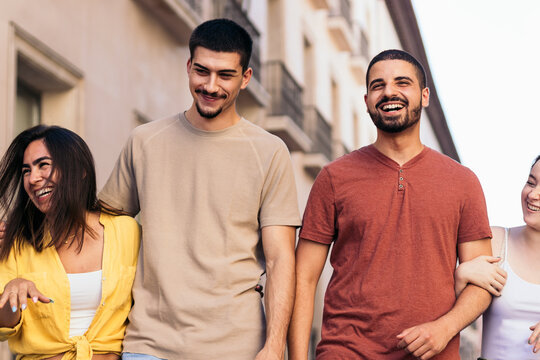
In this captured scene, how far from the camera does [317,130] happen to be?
20.2 meters

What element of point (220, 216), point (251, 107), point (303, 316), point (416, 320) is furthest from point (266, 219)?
point (251, 107)

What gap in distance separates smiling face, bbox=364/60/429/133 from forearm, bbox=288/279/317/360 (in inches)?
33.3

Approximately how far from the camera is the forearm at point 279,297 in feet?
13.6

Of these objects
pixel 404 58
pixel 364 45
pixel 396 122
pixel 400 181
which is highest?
pixel 364 45

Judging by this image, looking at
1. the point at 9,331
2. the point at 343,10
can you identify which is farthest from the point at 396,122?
the point at 343,10

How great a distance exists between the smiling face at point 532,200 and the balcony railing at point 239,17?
8572 mm

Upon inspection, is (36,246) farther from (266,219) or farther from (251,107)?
(251,107)

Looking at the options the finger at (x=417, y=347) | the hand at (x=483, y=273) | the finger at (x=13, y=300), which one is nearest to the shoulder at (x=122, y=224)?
the finger at (x=13, y=300)

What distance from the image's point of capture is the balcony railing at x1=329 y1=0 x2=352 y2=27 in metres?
23.0

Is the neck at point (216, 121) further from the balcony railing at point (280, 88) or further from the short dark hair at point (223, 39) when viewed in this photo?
the balcony railing at point (280, 88)

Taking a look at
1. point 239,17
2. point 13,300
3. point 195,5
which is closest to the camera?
point 13,300

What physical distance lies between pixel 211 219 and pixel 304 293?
589mm

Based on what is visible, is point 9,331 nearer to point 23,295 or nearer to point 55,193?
point 23,295

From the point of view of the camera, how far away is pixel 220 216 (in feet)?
14.2
